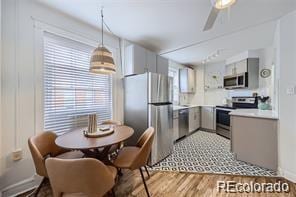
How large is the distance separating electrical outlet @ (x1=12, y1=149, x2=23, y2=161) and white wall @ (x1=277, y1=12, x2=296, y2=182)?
3.71 metres

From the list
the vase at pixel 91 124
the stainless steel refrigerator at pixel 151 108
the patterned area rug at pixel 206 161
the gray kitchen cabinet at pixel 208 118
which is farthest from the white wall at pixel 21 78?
the gray kitchen cabinet at pixel 208 118

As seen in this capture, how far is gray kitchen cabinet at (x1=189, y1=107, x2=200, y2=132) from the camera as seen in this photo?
5016mm

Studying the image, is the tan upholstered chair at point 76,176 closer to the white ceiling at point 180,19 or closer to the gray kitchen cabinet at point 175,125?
the white ceiling at point 180,19

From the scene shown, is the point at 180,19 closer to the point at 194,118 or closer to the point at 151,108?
the point at 151,108

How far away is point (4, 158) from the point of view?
72.2 inches

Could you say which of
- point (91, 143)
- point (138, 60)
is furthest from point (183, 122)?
point (91, 143)

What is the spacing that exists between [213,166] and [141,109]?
64.2 inches

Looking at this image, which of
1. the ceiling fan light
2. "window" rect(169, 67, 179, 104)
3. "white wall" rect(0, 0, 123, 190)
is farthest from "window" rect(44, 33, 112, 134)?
"window" rect(169, 67, 179, 104)

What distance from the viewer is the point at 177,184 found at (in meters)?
2.22

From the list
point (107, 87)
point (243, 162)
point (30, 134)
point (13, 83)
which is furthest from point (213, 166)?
point (13, 83)

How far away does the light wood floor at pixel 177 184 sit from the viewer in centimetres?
201

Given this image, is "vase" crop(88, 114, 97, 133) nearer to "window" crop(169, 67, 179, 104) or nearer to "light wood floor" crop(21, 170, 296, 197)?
"light wood floor" crop(21, 170, 296, 197)

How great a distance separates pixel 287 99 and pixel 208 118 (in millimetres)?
3084

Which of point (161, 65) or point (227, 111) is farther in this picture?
point (227, 111)
